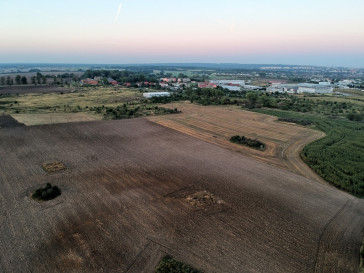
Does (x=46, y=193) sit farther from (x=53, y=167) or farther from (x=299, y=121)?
(x=299, y=121)

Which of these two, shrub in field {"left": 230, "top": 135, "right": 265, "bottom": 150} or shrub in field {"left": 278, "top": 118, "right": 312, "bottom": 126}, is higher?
shrub in field {"left": 278, "top": 118, "right": 312, "bottom": 126}

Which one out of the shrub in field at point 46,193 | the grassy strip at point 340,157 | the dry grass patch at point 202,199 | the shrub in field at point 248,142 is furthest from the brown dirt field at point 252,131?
the shrub in field at point 46,193

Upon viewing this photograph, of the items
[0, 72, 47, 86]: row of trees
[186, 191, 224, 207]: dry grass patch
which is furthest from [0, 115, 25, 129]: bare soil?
[0, 72, 47, 86]: row of trees

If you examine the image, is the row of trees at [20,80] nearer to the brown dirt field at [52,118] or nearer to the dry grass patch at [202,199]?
the brown dirt field at [52,118]

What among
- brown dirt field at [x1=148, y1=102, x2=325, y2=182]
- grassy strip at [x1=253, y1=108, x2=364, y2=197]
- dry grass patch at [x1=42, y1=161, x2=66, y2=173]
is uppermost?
grassy strip at [x1=253, y1=108, x2=364, y2=197]

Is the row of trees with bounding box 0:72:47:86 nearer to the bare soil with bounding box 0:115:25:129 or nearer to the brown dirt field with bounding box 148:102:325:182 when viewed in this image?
the bare soil with bounding box 0:115:25:129

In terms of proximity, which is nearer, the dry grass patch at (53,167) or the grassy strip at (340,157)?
the grassy strip at (340,157)
